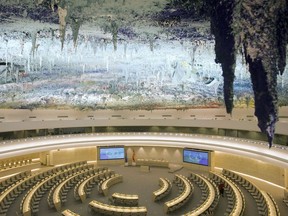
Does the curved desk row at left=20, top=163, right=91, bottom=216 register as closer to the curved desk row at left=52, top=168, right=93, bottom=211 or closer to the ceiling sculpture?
the curved desk row at left=52, top=168, right=93, bottom=211

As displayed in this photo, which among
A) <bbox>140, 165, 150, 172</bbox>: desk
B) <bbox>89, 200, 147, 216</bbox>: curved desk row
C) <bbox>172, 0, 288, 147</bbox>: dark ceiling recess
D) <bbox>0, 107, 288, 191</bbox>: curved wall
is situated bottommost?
<bbox>140, 165, 150, 172</bbox>: desk

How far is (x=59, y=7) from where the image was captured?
761 inches

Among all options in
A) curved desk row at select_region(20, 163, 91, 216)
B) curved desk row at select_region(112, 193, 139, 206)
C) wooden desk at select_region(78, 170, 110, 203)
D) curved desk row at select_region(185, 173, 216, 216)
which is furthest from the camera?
wooden desk at select_region(78, 170, 110, 203)

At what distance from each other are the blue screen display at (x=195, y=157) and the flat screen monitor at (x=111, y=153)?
504cm

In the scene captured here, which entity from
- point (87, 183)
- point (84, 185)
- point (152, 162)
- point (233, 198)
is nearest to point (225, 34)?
point (233, 198)

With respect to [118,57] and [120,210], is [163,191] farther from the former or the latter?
[118,57]

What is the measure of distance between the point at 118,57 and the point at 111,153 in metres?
7.64

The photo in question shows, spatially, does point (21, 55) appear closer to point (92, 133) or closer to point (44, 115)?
point (44, 115)

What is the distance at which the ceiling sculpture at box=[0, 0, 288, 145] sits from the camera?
1920cm

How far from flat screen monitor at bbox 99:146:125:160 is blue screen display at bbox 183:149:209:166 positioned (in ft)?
16.5

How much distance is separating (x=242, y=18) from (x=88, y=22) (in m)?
11.4

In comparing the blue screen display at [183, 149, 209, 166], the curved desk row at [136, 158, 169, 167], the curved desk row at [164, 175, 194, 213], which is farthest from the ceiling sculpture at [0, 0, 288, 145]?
the curved desk row at [164, 175, 194, 213]

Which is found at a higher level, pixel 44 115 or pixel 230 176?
pixel 44 115

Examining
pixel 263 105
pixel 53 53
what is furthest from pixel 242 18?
pixel 53 53
